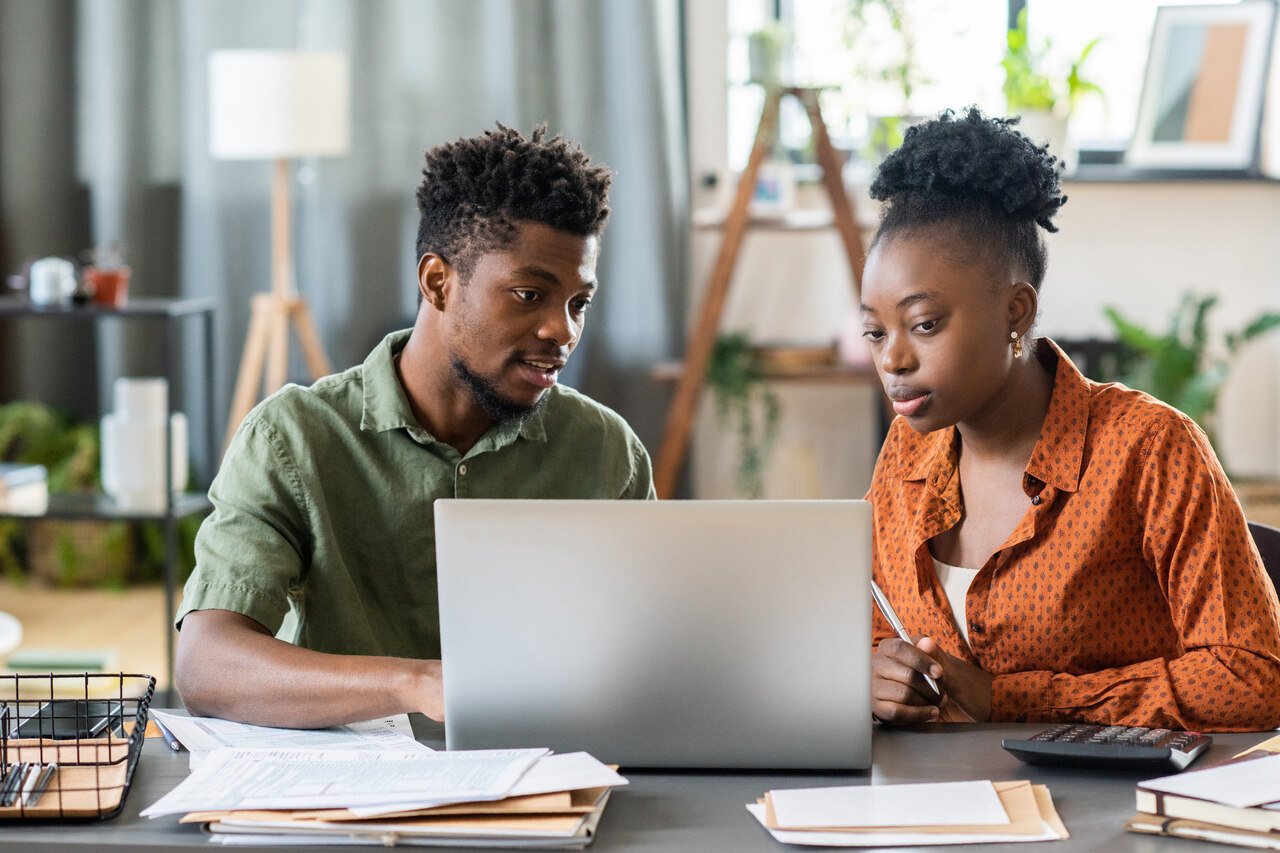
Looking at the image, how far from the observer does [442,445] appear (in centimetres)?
163

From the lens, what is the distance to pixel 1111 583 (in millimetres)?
1446

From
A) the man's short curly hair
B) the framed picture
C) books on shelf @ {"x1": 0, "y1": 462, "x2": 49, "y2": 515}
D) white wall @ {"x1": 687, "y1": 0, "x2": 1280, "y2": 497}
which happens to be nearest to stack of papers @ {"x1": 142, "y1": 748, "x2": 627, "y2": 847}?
the man's short curly hair

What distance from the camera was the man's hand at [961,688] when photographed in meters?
1.35

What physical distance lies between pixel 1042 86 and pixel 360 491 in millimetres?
2967

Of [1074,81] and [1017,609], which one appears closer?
[1017,609]

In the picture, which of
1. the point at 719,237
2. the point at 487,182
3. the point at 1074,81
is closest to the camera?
the point at 487,182

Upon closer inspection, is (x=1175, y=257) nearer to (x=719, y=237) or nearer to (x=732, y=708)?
(x=719, y=237)

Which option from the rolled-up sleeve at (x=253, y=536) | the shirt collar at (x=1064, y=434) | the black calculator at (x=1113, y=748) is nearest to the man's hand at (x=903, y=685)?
the black calculator at (x=1113, y=748)

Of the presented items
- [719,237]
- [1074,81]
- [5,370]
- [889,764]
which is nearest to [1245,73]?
[1074,81]

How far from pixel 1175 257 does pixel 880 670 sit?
10.7 feet

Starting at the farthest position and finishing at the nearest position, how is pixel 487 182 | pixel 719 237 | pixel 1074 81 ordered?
pixel 719 237
pixel 1074 81
pixel 487 182

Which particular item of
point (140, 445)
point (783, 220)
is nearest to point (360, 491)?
point (140, 445)

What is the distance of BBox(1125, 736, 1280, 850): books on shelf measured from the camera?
39.5 inches

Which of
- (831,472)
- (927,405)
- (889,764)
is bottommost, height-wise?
(831,472)
